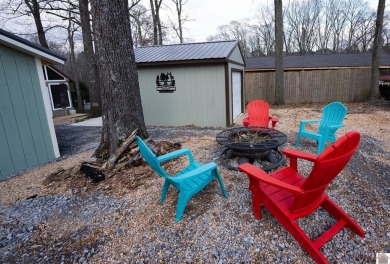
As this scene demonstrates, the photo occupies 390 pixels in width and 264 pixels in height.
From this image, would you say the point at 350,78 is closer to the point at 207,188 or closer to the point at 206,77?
the point at 206,77

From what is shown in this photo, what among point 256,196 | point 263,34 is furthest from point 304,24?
point 256,196

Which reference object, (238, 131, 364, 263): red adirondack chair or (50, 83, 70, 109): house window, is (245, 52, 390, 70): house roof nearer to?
(50, 83, 70, 109): house window

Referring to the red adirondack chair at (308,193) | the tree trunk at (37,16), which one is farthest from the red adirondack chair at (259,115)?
the tree trunk at (37,16)

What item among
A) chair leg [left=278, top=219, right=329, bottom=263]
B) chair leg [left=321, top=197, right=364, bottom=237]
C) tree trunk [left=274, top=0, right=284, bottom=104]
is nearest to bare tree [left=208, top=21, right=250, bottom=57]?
tree trunk [left=274, top=0, right=284, bottom=104]

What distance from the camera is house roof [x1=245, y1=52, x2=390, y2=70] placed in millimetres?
13523

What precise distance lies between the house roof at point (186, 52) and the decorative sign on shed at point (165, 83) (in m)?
0.46

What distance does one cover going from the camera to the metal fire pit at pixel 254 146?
2.75 metres

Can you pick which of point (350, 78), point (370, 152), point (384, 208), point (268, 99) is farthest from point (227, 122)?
point (350, 78)

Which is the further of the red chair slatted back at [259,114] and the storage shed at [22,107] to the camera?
the red chair slatted back at [259,114]

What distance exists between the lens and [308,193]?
1.53 m

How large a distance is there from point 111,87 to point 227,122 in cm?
393

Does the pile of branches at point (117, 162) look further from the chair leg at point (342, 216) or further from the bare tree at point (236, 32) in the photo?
the bare tree at point (236, 32)

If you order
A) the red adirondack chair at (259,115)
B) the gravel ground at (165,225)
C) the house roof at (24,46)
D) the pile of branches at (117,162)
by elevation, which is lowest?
the gravel ground at (165,225)

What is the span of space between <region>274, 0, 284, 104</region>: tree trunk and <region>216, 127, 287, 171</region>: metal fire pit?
307 inches
